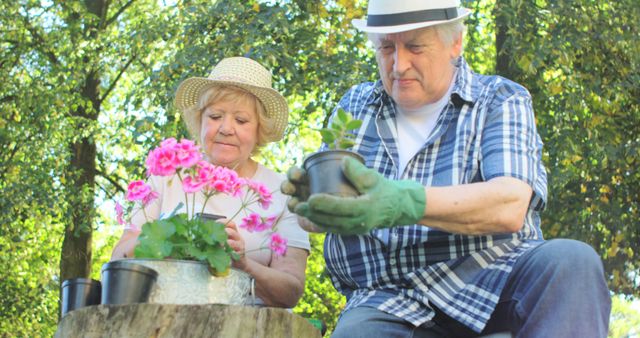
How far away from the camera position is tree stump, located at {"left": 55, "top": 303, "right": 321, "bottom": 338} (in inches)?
109

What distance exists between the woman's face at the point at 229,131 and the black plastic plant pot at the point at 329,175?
1417 mm

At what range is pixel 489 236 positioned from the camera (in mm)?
2762

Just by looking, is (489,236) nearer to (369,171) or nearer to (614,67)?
(369,171)

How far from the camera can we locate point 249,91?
152 inches

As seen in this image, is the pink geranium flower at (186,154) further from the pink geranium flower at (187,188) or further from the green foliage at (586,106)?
the green foliage at (586,106)

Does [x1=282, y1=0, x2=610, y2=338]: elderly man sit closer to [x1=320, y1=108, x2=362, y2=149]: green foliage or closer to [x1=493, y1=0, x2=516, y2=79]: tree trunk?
[x1=320, y1=108, x2=362, y2=149]: green foliage

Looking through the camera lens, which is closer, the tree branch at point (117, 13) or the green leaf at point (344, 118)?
the green leaf at point (344, 118)

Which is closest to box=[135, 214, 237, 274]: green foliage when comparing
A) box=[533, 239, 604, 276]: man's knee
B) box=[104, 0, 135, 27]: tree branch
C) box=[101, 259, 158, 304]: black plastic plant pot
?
box=[101, 259, 158, 304]: black plastic plant pot

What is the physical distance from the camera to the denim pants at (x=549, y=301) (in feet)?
7.95

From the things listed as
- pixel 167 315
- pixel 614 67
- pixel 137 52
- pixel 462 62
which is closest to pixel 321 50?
pixel 614 67

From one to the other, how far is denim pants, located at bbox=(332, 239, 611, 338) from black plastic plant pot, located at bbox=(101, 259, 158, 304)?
23.6 inches

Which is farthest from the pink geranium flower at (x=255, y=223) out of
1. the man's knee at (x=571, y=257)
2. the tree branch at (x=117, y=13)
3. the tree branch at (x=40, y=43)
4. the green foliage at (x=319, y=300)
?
the green foliage at (x=319, y=300)

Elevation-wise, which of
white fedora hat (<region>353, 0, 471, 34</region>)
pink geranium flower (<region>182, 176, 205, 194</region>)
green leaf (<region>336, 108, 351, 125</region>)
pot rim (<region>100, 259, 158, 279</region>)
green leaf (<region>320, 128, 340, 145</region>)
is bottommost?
pot rim (<region>100, 259, 158, 279</region>)

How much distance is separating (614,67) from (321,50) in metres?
2.67
